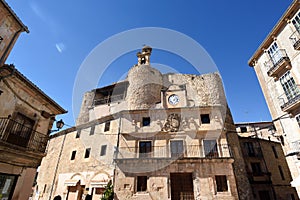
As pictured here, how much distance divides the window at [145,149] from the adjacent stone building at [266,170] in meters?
11.9

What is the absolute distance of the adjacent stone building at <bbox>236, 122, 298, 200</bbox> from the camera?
20453mm

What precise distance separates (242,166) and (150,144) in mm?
9571

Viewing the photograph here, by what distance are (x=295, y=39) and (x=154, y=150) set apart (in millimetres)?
14708

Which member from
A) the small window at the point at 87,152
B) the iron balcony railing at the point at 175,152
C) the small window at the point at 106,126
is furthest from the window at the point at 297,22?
the small window at the point at 87,152

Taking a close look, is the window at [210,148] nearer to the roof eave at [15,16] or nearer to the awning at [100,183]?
the awning at [100,183]

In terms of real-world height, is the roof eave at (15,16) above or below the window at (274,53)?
below

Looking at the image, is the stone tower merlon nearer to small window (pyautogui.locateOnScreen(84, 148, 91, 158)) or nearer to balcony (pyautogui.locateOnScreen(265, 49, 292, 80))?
small window (pyautogui.locateOnScreen(84, 148, 91, 158))

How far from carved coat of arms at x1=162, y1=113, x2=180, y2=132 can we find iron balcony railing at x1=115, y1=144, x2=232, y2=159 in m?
1.78

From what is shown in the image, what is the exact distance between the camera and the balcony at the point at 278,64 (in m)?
13.4

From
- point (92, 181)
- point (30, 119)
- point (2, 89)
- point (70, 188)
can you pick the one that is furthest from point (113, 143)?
point (2, 89)

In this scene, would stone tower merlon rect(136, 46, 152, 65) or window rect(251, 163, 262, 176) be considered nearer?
window rect(251, 163, 262, 176)

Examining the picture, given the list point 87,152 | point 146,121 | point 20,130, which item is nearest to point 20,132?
point 20,130

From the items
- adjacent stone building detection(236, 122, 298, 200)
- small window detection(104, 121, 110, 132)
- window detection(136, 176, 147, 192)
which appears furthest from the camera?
small window detection(104, 121, 110, 132)

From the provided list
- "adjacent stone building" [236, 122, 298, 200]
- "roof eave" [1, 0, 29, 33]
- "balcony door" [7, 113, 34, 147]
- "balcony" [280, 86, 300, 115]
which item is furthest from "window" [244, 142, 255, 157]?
"roof eave" [1, 0, 29, 33]
